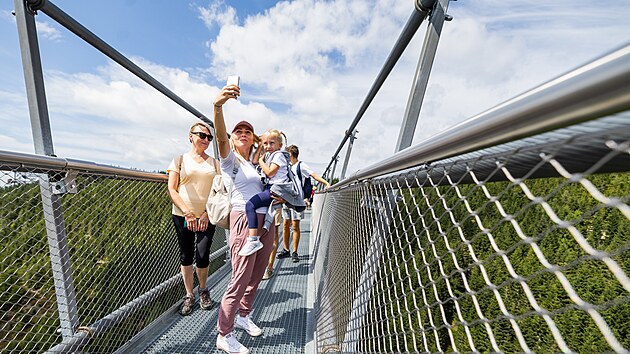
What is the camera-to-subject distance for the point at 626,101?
0.32 meters

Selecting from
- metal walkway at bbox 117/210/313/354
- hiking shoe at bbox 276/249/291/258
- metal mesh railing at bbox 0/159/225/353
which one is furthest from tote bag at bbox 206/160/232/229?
hiking shoe at bbox 276/249/291/258

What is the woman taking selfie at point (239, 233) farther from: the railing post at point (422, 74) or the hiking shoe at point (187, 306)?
the railing post at point (422, 74)

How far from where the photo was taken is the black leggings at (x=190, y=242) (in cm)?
292

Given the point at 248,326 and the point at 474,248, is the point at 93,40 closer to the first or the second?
the point at 248,326

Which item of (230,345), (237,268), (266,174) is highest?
(266,174)

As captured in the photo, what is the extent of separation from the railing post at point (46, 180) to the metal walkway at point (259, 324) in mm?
622

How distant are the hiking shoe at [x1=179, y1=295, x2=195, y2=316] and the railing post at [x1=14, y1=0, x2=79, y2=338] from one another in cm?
116

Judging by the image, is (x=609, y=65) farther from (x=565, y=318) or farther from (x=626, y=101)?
(x=565, y=318)

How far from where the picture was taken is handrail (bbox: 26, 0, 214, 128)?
5.65 ft

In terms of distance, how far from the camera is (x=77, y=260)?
2.03 metres

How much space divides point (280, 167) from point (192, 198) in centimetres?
79

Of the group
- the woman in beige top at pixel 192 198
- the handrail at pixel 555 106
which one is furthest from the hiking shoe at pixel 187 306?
the handrail at pixel 555 106

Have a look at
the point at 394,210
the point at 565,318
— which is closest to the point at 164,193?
the point at 394,210

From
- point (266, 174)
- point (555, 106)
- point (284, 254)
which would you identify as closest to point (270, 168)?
point (266, 174)
